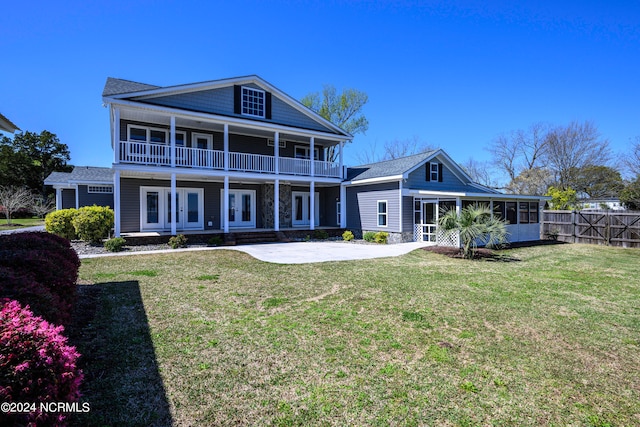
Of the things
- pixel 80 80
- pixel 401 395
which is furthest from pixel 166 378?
pixel 80 80

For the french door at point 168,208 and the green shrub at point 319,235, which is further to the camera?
the green shrub at point 319,235

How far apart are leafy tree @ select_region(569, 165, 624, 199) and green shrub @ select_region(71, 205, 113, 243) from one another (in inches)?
1582

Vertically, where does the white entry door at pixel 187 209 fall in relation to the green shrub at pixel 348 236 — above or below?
above

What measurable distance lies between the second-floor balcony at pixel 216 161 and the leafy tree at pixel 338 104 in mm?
16116

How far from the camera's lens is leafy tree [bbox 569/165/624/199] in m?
30.0

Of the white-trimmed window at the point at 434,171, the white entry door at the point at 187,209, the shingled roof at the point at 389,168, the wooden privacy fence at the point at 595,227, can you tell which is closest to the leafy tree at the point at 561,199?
the wooden privacy fence at the point at 595,227

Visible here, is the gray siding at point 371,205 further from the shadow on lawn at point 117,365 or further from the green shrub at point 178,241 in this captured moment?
the shadow on lawn at point 117,365

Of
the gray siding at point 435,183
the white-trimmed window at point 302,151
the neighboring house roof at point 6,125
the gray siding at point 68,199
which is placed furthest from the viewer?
the white-trimmed window at point 302,151

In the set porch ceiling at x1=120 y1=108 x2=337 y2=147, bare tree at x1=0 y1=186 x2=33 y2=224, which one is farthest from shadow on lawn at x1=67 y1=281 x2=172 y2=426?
bare tree at x1=0 y1=186 x2=33 y2=224

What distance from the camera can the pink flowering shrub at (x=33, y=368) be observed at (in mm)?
1889

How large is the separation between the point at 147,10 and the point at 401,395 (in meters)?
14.5

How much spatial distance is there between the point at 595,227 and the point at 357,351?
20.3m

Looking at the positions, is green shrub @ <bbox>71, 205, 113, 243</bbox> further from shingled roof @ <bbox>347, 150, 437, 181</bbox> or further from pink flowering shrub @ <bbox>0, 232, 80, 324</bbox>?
shingled roof @ <bbox>347, 150, 437, 181</bbox>

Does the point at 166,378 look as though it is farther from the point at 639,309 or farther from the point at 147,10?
the point at 147,10
